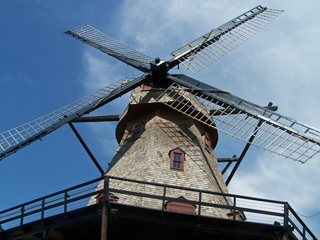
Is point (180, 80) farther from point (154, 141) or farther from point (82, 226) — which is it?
point (82, 226)

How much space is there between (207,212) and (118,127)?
6758 millimetres

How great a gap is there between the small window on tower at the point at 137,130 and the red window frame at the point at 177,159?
2.06 meters

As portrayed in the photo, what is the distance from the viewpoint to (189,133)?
51.1 ft

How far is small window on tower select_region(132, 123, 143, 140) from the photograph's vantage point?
1573cm

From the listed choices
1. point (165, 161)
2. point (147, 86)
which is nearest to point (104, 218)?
point (165, 161)

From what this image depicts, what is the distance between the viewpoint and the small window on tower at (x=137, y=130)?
15734 mm

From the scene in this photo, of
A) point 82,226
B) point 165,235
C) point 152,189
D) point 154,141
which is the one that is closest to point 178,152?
point 154,141

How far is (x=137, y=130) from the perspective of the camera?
15.9 meters

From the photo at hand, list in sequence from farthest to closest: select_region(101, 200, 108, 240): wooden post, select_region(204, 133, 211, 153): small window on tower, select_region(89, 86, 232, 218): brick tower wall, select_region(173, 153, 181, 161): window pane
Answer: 1. select_region(204, 133, 211, 153): small window on tower
2. select_region(173, 153, 181, 161): window pane
3. select_region(89, 86, 232, 218): brick tower wall
4. select_region(101, 200, 108, 240): wooden post

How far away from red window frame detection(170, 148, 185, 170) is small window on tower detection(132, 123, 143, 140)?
2.06 meters

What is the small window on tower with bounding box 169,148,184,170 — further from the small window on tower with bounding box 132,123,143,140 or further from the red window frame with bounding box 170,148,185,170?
the small window on tower with bounding box 132,123,143,140

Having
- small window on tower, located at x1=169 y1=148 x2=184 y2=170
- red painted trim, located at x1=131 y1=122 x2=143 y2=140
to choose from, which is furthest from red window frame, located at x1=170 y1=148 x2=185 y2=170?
red painted trim, located at x1=131 y1=122 x2=143 y2=140

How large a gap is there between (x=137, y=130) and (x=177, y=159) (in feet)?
8.74

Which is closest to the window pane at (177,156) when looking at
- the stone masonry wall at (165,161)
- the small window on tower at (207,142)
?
the stone masonry wall at (165,161)
